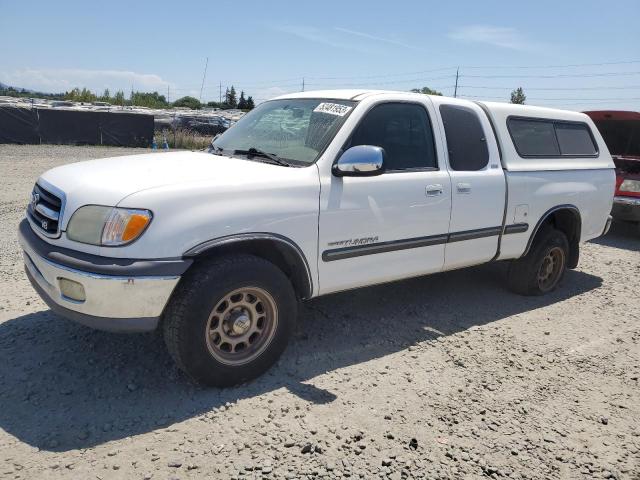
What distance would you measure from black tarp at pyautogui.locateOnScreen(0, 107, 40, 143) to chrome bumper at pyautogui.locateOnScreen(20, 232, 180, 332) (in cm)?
2139

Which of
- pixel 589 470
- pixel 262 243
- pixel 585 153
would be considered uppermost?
pixel 585 153

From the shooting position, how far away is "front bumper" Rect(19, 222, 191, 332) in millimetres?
2816

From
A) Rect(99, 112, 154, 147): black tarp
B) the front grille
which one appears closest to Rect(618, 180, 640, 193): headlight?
the front grille

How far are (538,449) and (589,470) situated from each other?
0.26 metres

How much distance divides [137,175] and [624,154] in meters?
8.66

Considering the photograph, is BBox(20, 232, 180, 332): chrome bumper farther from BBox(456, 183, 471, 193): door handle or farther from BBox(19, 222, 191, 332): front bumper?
BBox(456, 183, 471, 193): door handle

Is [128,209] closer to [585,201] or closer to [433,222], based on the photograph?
[433,222]

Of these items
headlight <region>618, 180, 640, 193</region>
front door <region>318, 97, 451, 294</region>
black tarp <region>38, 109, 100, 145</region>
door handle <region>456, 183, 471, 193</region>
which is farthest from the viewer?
black tarp <region>38, 109, 100, 145</region>

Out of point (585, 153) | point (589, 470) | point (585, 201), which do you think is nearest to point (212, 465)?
point (589, 470)

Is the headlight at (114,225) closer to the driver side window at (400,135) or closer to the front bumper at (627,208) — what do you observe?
the driver side window at (400,135)

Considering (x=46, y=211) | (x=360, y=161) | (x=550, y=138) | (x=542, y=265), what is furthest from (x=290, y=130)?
(x=542, y=265)

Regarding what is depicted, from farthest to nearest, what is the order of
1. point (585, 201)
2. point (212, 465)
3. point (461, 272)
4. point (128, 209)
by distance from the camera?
point (461, 272) → point (585, 201) → point (128, 209) → point (212, 465)

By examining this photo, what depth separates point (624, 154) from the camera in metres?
8.93

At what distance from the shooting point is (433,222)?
13.6 feet
